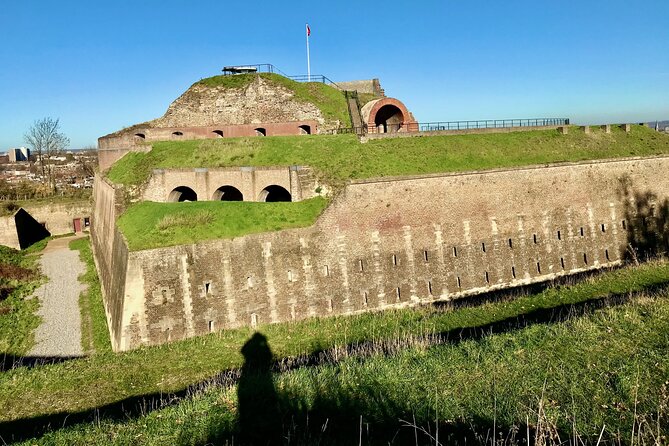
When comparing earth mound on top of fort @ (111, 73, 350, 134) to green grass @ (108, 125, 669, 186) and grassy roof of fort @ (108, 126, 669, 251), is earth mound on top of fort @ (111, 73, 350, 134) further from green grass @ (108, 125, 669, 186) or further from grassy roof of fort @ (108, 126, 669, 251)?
grassy roof of fort @ (108, 126, 669, 251)

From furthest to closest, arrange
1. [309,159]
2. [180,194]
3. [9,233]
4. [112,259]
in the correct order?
1. [9,233]
2. [180,194]
3. [309,159]
4. [112,259]

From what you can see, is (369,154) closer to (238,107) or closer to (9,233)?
(238,107)

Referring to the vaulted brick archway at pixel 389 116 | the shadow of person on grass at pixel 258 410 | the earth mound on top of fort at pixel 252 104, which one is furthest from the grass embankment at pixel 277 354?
the earth mound on top of fort at pixel 252 104

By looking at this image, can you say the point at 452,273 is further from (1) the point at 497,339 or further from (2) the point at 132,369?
(2) the point at 132,369

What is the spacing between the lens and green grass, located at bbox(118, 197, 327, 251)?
57.1 ft

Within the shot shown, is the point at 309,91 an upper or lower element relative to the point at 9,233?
upper

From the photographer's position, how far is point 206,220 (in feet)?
60.5

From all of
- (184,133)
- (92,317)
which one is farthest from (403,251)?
(184,133)

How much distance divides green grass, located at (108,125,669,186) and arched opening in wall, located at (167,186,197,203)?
1.25 m

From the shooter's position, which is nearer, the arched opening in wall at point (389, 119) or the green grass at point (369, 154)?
the green grass at point (369, 154)

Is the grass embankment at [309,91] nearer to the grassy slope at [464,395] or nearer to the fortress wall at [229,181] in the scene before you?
the fortress wall at [229,181]

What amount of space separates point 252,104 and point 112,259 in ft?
47.3

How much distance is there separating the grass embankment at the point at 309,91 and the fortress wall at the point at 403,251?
1058cm

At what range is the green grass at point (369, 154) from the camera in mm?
22062
